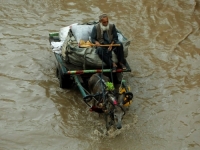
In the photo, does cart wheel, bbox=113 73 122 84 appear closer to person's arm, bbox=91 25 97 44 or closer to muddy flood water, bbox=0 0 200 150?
muddy flood water, bbox=0 0 200 150

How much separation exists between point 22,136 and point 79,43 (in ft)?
7.39

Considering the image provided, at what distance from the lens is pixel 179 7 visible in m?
13.8

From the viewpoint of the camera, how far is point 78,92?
325 inches

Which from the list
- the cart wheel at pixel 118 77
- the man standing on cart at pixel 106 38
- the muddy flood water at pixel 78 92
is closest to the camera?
the muddy flood water at pixel 78 92

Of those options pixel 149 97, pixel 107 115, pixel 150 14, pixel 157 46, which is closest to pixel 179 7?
pixel 150 14

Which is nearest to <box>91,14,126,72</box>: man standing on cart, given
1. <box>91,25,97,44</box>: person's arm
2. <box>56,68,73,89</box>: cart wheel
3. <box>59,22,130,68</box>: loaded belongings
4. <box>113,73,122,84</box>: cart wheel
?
<box>91,25,97,44</box>: person's arm

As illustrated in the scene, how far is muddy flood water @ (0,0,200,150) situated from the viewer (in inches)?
271

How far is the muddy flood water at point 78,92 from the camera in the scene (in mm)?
6895

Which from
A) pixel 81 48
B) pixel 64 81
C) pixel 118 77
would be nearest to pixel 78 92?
pixel 64 81

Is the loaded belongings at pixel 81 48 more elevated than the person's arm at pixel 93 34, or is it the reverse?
the person's arm at pixel 93 34

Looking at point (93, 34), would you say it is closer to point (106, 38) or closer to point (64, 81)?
point (106, 38)

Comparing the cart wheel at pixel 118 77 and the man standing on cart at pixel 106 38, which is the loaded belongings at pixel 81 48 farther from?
the cart wheel at pixel 118 77

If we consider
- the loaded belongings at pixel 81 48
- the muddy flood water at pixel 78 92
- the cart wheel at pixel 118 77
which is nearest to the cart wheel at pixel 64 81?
the muddy flood water at pixel 78 92

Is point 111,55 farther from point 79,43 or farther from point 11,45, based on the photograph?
point 11,45
